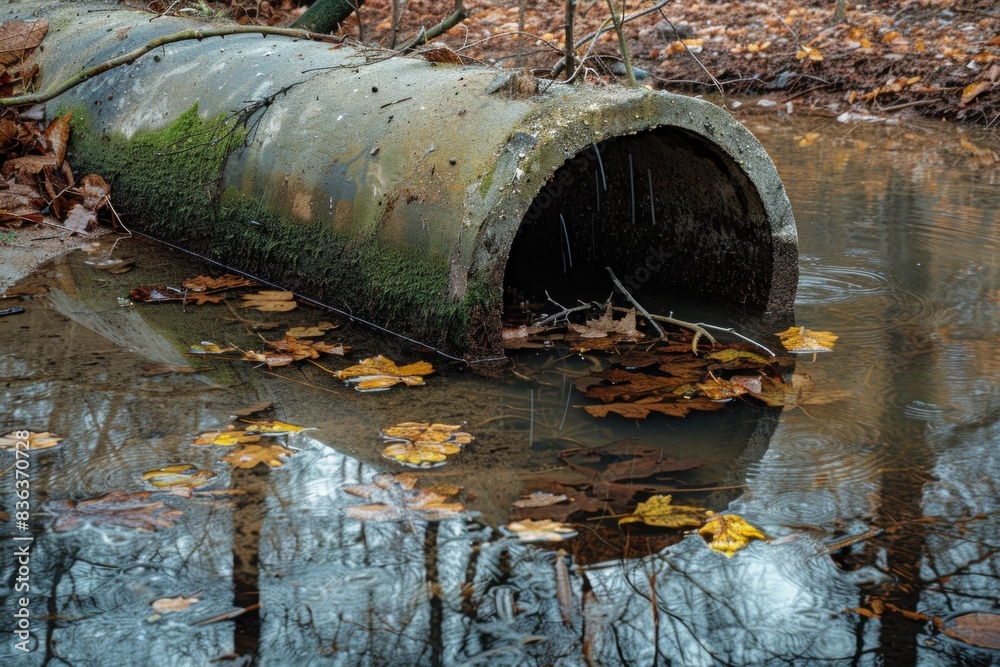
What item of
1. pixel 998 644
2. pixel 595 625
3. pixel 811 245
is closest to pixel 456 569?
pixel 595 625

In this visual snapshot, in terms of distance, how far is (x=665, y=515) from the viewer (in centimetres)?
248

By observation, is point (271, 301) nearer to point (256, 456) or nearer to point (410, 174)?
point (410, 174)

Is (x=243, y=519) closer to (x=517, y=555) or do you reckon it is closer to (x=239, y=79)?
(x=517, y=555)

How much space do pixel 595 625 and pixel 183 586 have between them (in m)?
0.93

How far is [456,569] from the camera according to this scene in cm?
225

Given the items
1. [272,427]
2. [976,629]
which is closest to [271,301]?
[272,427]

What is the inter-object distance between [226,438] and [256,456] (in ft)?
0.52

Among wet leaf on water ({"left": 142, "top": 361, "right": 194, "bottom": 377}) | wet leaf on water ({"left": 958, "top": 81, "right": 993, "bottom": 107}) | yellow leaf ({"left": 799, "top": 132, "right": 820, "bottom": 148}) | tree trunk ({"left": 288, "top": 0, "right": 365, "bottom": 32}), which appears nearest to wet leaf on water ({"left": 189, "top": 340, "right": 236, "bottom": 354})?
wet leaf on water ({"left": 142, "top": 361, "right": 194, "bottom": 377})

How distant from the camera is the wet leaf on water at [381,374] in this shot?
3311 millimetres

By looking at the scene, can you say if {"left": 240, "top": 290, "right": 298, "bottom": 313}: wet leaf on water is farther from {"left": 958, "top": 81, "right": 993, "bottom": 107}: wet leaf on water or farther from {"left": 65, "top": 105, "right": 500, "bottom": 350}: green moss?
{"left": 958, "top": 81, "right": 993, "bottom": 107}: wet leaf on water

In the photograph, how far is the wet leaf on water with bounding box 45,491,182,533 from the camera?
2.40 m

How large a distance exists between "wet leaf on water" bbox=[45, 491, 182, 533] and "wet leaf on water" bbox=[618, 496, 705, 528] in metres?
1.18

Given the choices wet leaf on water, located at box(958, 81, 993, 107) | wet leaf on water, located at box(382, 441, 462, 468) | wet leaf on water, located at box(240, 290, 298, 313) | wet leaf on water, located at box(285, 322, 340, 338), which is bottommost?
wet leaf on water, located at box(382, 441, 462, 468)

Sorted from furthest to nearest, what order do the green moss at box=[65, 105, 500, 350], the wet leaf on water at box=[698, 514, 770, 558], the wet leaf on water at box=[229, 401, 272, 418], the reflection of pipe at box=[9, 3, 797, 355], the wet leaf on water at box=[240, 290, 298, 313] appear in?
the wet leaf on water at box=[240, 290, 298, 313] < the green moss at box=[65, 105, 500, 350] < the reflection of pipe at box=[9, 3, 797, 355] < the wet leaf on water at box=[229, 401, 272, 418] < the wet leaf on water at box=[698, 514, 770, 558]
